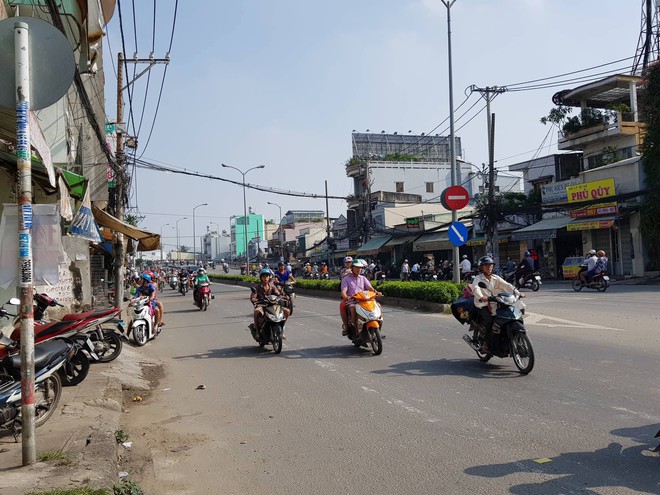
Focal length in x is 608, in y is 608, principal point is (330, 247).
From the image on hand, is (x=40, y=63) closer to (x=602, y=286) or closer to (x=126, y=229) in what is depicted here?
(x=126, y=229)

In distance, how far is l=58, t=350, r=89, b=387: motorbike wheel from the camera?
8.22 metres

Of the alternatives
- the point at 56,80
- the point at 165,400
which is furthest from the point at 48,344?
the point at 56,80

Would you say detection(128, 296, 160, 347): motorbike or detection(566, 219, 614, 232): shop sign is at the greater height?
detection(566, 219, 614, 232): shop sign

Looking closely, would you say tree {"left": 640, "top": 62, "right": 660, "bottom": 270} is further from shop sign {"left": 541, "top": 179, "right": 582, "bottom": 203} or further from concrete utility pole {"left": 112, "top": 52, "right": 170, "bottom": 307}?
concrete utility pole {"left": 112, "top": 52, "right": 170, "bottom": 307}

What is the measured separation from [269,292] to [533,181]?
36936mm

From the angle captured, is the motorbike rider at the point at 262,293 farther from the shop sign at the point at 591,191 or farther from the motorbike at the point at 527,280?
the shop sign at the point at 591,191

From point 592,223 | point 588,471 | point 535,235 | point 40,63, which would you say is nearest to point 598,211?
point 592,223

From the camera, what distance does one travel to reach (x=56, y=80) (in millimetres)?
4707

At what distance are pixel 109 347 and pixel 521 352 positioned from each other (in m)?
6.71

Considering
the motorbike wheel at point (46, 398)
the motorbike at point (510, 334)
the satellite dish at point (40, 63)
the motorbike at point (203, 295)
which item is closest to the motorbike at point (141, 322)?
the motorbike wheel at point (46, 398)

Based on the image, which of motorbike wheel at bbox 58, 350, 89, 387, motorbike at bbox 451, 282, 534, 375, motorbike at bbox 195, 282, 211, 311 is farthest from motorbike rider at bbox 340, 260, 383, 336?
motorbike at bbox 195, 282, 211, 311

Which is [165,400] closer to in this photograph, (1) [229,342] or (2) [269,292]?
(2) [269,292]

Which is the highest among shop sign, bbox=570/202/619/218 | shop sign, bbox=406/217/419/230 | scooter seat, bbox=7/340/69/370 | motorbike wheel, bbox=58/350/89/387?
shop sign, bbox=406/217/419/230

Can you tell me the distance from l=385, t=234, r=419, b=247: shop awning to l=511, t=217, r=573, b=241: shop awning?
12.0 m
